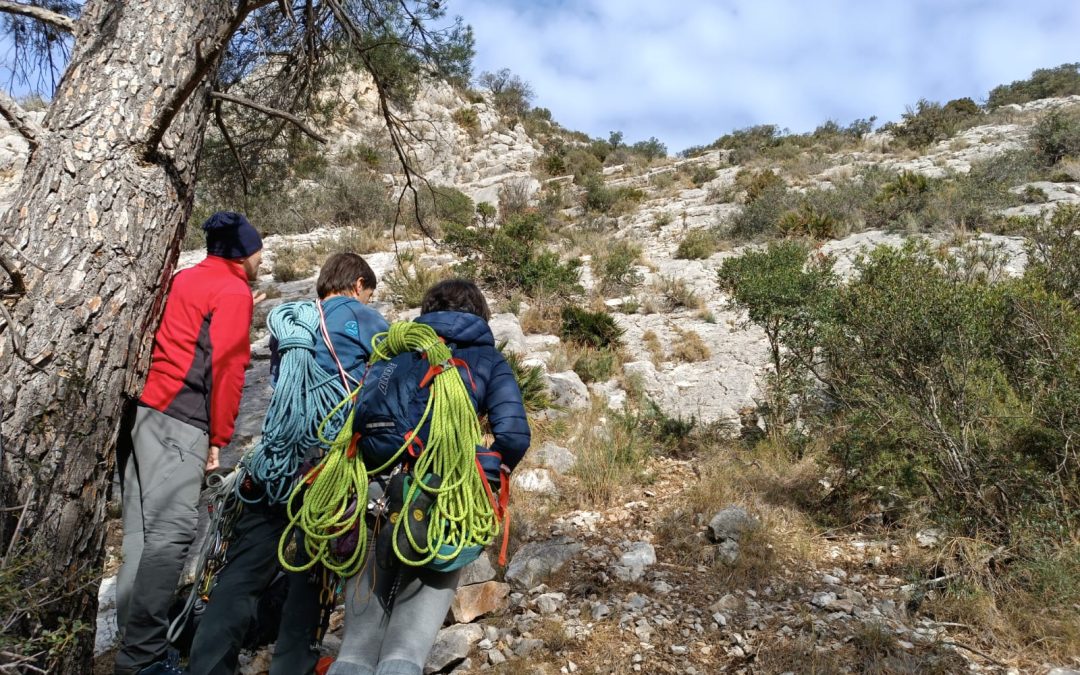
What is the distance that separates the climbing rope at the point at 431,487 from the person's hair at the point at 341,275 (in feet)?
2.35

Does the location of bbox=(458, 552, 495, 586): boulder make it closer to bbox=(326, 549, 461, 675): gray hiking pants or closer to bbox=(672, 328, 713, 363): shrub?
bbox=(326, 549, 461, 675): gray hiking pants

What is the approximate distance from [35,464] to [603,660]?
82.2 inches

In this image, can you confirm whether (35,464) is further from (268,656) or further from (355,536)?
(268,656)

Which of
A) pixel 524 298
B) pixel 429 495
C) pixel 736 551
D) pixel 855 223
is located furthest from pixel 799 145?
pixel 429 495

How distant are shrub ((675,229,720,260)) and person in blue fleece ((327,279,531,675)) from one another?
926 centimetres

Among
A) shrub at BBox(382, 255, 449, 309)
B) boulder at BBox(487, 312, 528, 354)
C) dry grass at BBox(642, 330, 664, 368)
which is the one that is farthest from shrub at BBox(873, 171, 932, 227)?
shrub at BBox(382, 255, 449, 309)

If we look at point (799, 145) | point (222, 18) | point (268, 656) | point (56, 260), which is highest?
point (799, 145)

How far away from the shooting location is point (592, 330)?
7078mm

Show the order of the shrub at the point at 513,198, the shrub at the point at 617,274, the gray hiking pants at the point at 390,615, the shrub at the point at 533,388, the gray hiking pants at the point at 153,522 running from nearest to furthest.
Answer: the gray hiking pants at the point at 390,615
the gray hiking pants at the point at 153,522
the shrub at the point at 533,388
the shrub at the point at 617,274
the shrub at the point at 513,198

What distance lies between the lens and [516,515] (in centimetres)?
376

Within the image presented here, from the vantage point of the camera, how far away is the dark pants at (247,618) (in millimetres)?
1853

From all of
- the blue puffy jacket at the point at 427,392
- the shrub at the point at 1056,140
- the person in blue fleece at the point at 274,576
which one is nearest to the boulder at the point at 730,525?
the blue puffy jacket at the point at 427,392

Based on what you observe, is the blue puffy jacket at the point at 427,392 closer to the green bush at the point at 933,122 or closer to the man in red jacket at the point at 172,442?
the man in red jacket at the point at 172,442

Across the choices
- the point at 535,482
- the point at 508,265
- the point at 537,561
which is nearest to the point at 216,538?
the point at 537,561
